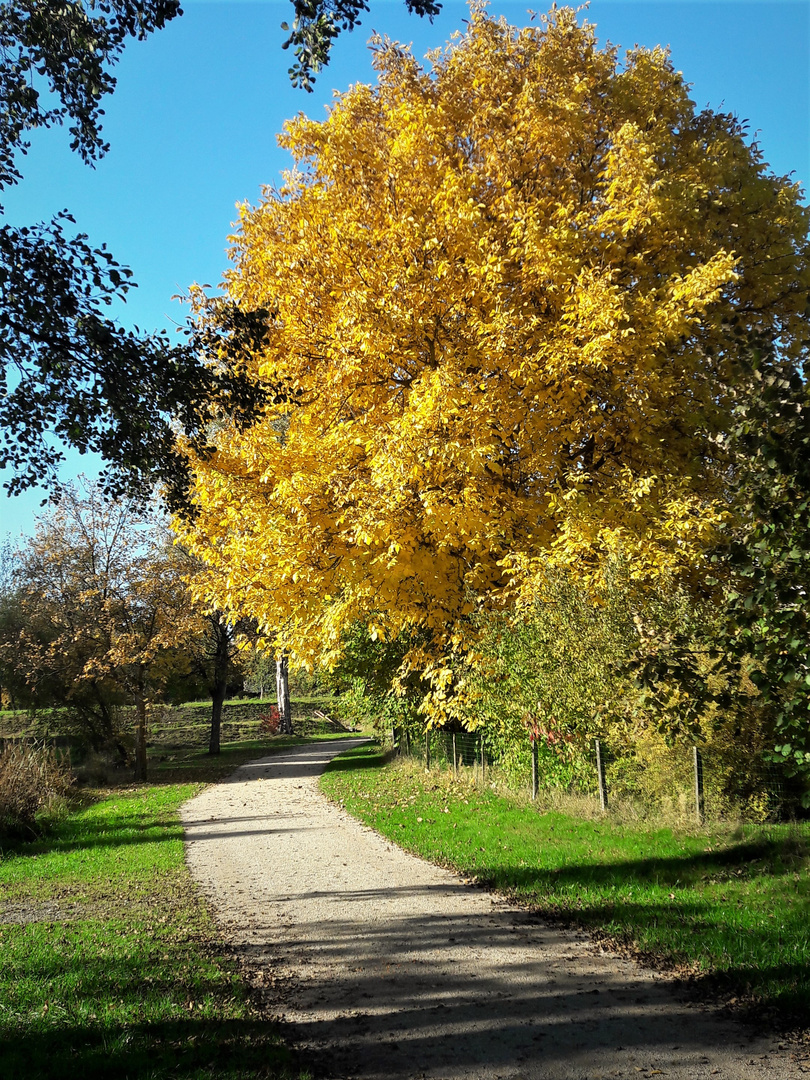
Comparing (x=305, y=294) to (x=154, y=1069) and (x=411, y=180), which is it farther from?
(x=154, y=1069)

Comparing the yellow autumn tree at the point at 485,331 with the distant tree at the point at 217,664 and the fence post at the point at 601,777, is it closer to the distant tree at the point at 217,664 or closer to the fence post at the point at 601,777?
the fence post at the point at 601,777

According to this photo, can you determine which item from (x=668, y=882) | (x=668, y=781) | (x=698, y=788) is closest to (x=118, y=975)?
(x=668, y=882)

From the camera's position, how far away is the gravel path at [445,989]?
425 cm

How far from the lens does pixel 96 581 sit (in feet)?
75.7

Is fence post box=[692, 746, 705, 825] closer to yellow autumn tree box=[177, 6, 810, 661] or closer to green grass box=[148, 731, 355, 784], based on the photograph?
yellow autumn tree box=[177, 6, 810, 661]

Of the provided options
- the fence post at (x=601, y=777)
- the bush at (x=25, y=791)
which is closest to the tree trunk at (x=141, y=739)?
the bush at (x=25, y=791)

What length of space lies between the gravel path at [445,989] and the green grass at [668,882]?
39 centimetres

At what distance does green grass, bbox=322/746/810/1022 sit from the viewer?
5.25 metres

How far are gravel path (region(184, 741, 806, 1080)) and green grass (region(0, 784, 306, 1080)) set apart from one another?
1.11ft

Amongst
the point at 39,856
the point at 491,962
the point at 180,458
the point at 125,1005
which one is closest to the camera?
the point at 125,1005

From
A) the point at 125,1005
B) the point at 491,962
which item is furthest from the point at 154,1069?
the point at 491,962

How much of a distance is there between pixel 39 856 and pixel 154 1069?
838 cm

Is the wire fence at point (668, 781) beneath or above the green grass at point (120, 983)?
above

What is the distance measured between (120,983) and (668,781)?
259 inches
